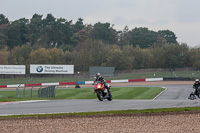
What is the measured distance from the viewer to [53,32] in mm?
130000

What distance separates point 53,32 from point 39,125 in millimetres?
118422

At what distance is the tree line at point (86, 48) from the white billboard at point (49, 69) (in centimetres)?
866

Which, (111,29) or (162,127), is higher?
(111,29)

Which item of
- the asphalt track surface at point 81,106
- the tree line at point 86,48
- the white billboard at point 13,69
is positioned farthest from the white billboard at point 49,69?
the asphalt track surface at point 81,106

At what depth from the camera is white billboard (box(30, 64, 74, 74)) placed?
77312 mm

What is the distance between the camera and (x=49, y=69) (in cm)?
7812

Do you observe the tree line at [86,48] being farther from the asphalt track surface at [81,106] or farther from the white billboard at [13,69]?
the asphalt track surface at [81,106]

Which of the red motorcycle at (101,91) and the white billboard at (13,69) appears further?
the white billboard at (13,69)

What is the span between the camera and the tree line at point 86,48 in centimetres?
8912

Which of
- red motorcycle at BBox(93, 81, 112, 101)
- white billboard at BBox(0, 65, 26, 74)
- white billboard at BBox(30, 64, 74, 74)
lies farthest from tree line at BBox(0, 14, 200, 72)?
red motorcycle at BBox(93, 81, 112, 101)

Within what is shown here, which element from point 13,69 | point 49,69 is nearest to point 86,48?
point 49,69

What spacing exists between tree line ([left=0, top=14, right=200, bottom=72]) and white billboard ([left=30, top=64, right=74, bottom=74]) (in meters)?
8.66

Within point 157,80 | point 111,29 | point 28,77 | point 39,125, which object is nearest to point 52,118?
point 39,125

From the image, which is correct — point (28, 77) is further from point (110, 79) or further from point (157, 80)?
point (157, 80)
